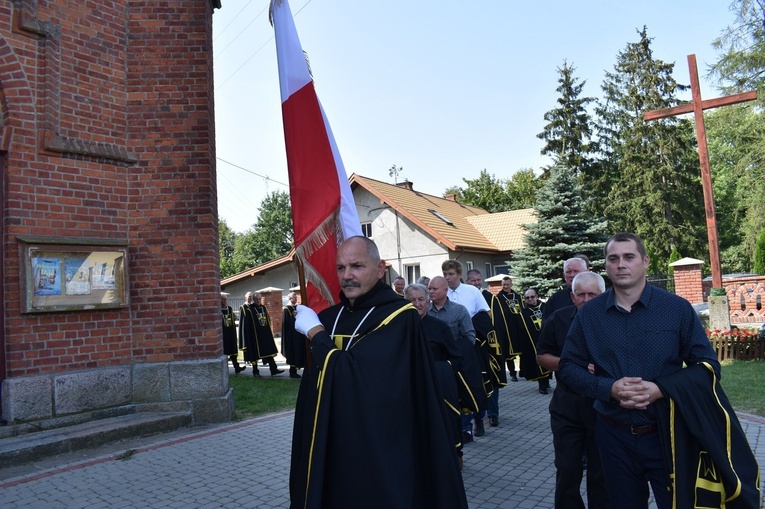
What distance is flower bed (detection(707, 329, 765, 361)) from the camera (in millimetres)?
11602

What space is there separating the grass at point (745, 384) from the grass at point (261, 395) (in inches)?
258

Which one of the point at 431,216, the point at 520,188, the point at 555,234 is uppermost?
the point at 520,188

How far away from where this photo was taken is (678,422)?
8.87 ft

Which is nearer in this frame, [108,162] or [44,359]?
[44,359]

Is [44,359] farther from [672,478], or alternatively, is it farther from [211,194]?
[672,478]

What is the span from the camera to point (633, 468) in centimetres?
297

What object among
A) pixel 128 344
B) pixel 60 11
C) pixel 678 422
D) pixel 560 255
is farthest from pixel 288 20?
pixel 560 255

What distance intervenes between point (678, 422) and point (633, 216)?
114 ft

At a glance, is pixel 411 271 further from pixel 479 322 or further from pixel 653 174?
pixel 479 322

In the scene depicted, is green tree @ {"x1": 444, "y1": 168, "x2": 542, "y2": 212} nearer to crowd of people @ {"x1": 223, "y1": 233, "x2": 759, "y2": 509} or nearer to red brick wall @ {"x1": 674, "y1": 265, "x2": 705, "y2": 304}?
red brick wall @ {"x1": 674, "y1": 265, "x2": 705, "y2": 304}

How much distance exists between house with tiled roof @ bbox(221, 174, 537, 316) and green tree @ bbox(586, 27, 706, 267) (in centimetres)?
764

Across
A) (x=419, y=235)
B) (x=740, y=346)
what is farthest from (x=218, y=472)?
(x=419, y=235)

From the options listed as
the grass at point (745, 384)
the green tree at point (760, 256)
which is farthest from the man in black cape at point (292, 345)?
the green tree at point (760, 256)

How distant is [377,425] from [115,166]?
247 inches
